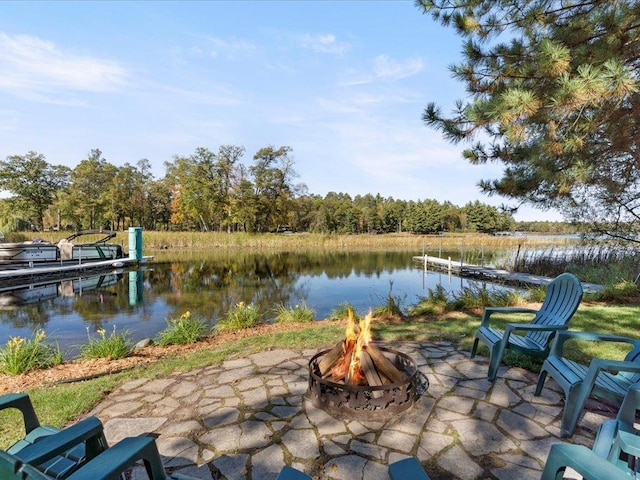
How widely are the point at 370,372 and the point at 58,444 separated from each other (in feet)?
6.01

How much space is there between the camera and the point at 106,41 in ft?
22.2

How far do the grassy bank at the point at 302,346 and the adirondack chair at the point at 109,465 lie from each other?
68.5 inches

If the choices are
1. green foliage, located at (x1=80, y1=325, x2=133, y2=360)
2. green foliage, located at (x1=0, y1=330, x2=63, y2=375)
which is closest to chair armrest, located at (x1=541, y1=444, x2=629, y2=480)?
green foliage, located at (x1=80, y1=325, x2=133, y2=360)

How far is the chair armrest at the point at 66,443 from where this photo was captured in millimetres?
1135

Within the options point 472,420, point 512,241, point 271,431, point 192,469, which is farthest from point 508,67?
point 512,241

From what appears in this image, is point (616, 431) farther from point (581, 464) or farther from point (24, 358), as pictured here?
point (24, 358)

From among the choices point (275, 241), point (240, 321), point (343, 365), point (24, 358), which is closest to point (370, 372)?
point (343, 365)

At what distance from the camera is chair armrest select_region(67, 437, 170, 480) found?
0.95 metres

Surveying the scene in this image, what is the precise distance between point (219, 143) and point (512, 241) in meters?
29.4

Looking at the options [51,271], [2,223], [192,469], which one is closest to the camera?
[192,469]

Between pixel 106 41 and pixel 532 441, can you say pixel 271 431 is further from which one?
pixel 106 41

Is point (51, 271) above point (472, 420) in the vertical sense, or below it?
below

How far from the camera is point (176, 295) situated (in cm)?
992

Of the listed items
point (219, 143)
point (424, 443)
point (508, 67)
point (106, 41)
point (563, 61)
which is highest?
point (219, 143)
